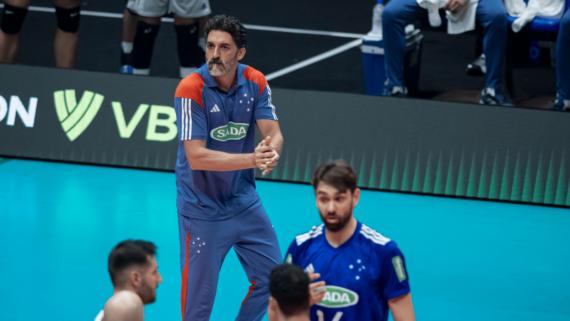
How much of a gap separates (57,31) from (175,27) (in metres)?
1.34

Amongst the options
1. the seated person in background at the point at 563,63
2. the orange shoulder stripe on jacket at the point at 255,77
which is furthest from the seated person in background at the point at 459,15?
the orange shoulder stripe on jacket at the point at 255,77

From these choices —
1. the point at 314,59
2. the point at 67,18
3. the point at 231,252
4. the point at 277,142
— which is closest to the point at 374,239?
the point at 277,142

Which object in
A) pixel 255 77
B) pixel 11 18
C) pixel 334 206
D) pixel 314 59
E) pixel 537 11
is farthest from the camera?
pixel 314 59

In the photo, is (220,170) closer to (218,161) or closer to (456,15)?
(218,161)

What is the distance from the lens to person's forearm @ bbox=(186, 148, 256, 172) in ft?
11.4

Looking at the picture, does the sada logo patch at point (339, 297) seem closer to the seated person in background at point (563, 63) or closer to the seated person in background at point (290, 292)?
the seated person in background at point (290, 292)


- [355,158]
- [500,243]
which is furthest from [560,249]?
[355,158]

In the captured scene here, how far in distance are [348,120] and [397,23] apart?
123cm

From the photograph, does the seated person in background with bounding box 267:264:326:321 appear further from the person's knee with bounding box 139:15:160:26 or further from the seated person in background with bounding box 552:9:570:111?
the person's knee with bounding box 139:15:160:26

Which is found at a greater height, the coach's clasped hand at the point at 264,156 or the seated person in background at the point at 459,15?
the seated person in background at the point at 459,15

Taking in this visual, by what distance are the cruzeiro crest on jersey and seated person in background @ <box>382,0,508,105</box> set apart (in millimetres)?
3576

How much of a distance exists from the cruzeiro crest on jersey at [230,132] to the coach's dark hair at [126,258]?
1.07m

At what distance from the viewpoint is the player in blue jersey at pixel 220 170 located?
358 cm

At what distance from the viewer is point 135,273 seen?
2781mm
